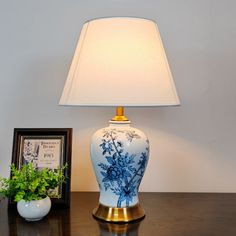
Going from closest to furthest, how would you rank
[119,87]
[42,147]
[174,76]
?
[119,87] < [42,147] < [174,76]

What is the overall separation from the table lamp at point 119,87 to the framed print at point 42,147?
0.53 feet

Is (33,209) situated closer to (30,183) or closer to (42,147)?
(30,183)

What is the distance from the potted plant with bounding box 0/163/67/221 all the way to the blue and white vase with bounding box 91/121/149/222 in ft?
0.52

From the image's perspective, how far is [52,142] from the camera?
99 centimetres

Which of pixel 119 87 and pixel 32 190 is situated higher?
pixel 119 87

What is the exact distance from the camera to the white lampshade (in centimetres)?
75

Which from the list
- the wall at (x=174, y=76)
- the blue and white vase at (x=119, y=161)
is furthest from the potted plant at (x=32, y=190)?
the wall at (x=174, y=76)

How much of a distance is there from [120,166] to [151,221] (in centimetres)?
21

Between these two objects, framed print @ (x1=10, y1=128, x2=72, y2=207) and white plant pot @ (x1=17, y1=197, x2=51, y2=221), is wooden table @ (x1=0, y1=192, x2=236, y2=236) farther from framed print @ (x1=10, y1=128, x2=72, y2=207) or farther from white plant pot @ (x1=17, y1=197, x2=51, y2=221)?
framed print @ (x1=10, y1=128, x2=72, y2=207)

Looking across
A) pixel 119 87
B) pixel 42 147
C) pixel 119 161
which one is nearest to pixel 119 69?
pixel 119 87

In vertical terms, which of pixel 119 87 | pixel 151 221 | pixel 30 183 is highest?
pixel 119 87

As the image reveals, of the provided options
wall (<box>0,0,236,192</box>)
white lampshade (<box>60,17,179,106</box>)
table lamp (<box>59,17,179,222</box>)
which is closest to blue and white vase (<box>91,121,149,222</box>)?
table lamp (<box>59,17,179,222</box>)

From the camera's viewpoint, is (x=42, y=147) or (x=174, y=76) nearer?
(x=42, y=147)

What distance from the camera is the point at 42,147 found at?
3.25ft
